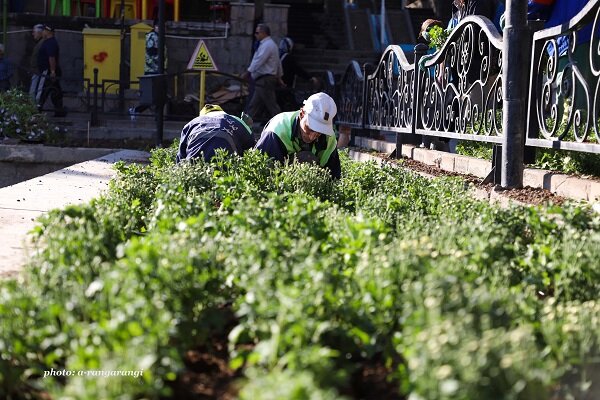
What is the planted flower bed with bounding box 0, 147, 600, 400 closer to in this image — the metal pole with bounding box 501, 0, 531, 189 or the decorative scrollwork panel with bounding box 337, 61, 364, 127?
the metal pole with bounding box 501, 0, 531, 189

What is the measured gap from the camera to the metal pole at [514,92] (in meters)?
7.02

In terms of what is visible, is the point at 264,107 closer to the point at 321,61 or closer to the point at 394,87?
the point at 321,61

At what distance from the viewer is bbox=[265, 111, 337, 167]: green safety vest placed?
823cm

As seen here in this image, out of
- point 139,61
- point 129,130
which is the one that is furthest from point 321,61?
point 129,130

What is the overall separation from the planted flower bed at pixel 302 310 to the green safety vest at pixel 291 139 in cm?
355

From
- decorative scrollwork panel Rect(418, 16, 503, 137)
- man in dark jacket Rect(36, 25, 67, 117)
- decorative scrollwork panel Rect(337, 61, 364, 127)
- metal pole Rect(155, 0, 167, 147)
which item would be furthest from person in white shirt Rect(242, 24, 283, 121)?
decorative scrollwork panel Rect(418, 16, 503, 137)

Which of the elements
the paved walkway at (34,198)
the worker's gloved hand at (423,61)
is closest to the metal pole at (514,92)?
the paved walkway at (34,198)

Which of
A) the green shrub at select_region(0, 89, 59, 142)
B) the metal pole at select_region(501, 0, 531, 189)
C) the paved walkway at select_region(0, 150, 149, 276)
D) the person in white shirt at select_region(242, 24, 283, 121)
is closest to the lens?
the paved walkway at select_region(0, 150, 149, 276)

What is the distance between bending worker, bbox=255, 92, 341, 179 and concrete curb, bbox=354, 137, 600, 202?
122 cm

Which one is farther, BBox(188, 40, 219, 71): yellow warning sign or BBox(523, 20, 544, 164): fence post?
BBox(188, 40, 219, 71): yellow warning sign

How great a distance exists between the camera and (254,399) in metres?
2.44

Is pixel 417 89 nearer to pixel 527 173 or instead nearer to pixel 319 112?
pixel 319 112

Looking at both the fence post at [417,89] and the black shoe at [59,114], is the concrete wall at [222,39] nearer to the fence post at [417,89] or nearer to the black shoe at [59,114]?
the black shoe at [59,114]

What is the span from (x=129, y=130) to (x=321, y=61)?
6770 mm
